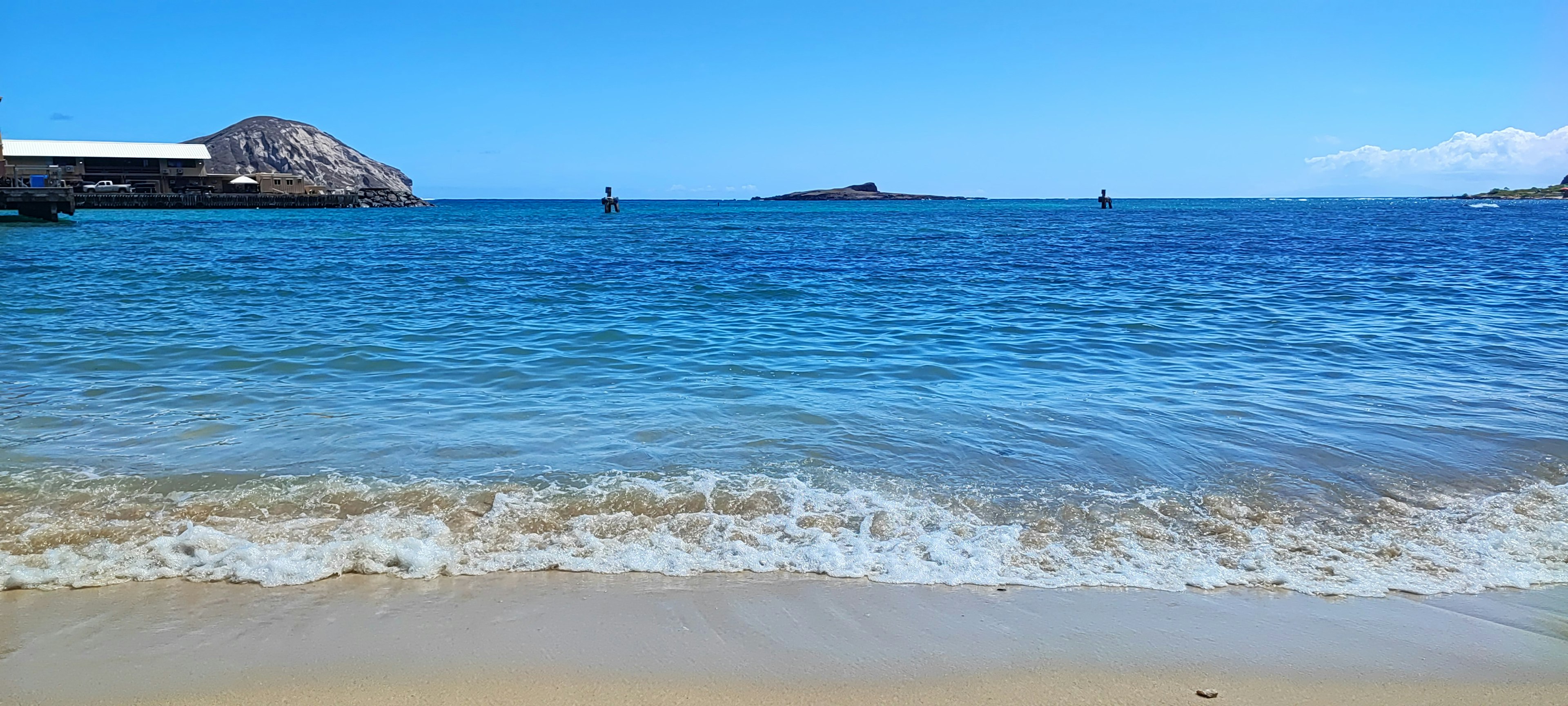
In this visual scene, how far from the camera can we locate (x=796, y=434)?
655 centimetres

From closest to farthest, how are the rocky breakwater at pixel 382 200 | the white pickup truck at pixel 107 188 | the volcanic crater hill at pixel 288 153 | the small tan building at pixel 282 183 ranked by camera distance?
the white pickup truck at pixel 107 188 < the small tan building at pixel 282 183 < the rocky breakwater at pixel 382 200 < the volcanic crater hill at pixel 288 153

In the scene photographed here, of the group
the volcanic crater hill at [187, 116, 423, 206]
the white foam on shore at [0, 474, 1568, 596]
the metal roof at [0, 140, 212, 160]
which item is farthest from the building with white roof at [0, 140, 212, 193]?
the white foam on shore at [0, 474, 1568, 596]

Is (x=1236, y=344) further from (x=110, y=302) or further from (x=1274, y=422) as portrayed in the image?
(x=110, y=302)

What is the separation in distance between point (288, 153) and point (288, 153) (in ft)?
0.21

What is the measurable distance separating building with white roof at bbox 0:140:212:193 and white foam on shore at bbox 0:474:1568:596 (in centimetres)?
9243

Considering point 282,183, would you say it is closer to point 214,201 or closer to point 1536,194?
point 214,201

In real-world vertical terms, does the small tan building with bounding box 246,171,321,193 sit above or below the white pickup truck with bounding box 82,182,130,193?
above

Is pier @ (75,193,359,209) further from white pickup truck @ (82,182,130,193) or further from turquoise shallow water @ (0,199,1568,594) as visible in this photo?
turquoise shallow water @ (0,199,1568,594)

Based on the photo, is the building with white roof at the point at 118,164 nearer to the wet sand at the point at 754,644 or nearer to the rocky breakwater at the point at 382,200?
the rocky breakwater at the point at 382,200

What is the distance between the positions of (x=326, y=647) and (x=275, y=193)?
8791cm

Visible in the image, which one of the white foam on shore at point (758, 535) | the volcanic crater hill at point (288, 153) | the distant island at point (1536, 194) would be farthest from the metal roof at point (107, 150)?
the distant island at point (1536, 194)

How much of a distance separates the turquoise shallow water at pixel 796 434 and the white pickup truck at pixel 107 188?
72277 millimetres

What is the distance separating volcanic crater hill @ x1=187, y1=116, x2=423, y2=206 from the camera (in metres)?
143

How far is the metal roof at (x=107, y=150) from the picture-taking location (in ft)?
270
